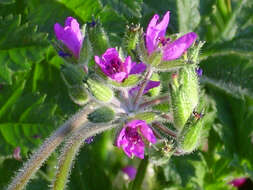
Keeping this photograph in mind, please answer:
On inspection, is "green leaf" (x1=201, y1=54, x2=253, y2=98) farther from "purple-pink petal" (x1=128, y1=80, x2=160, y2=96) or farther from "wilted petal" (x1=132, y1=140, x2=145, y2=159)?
"wilted petal" (x1=132, y1=140, x2=145, y2=159)

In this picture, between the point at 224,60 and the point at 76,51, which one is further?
the point at 224,60

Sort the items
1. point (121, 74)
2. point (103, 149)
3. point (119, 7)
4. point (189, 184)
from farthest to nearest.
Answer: point (103, 149), point (189, 184), point (119, 7), point (121, 74)

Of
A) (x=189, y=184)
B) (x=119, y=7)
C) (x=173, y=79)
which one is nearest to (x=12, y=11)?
(x=119, y=7)

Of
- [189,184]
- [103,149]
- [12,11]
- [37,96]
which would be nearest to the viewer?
[37,96]

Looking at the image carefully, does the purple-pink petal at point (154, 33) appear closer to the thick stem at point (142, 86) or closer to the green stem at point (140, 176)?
the thick stem at point (142, 86)

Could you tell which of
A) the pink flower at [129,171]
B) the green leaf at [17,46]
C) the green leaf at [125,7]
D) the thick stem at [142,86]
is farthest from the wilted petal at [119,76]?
the pink flower at [129,171]

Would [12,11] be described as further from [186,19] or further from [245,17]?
[245,17]
